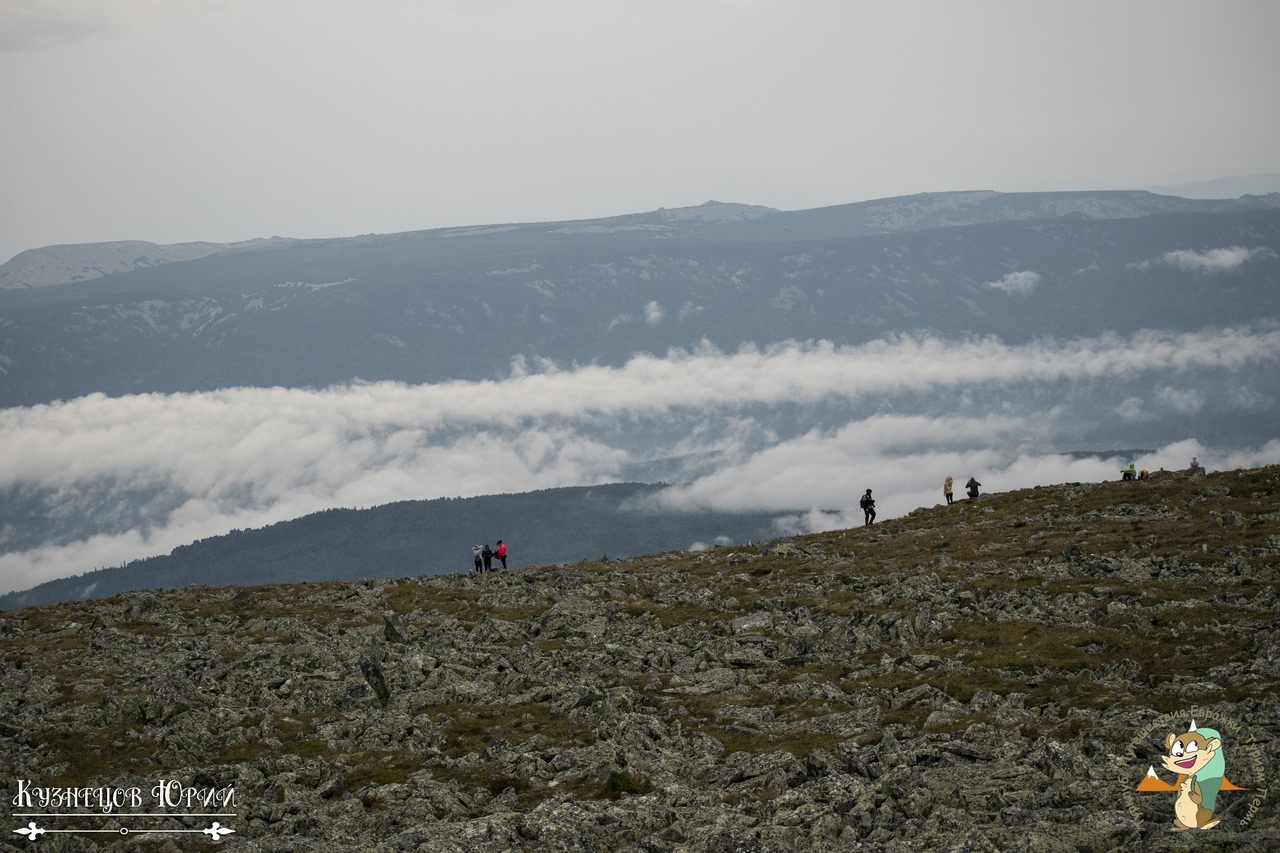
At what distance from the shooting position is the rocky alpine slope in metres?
30.7

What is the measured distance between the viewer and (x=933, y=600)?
180 feet

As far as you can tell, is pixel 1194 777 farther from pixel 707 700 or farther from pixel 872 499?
pixel 872 499

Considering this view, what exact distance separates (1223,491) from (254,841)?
6301 centimetres

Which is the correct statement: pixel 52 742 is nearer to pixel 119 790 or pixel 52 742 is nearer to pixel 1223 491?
pixel 119 790

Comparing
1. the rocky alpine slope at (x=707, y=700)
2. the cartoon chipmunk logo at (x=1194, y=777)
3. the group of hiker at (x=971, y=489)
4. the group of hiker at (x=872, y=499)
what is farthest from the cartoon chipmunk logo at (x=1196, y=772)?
the group of hiker at (x=872, y=499)

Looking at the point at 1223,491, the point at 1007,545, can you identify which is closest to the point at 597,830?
the point at 1007,545

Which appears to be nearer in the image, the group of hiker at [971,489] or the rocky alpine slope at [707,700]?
the rocky alpine slope at [707,700]

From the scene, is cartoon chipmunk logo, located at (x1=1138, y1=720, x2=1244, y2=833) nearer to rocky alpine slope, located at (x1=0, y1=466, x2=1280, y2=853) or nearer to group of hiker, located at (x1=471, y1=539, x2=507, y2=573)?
rocky alpine slope, located at (x1=0, y1=466, x2=1280, y2=853)

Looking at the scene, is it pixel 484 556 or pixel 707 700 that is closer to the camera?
pixel 707 700

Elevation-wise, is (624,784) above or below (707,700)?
above

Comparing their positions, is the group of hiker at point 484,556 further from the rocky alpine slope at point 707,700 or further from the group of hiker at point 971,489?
the group of hiker at point 971,489

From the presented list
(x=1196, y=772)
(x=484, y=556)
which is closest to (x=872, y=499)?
(x=484, y=556)

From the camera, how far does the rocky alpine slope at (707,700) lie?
30.7m

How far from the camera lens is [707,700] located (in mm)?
44500
